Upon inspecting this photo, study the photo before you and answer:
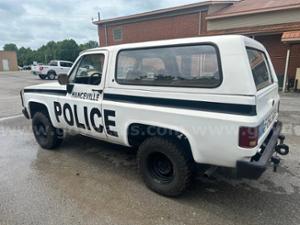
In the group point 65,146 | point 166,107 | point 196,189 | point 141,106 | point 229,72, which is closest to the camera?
point 229,72

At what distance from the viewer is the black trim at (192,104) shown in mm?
2291

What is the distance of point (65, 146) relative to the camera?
16.3 ft

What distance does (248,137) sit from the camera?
2.26 meters

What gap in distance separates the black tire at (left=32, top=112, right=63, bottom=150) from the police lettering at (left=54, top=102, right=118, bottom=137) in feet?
1.45

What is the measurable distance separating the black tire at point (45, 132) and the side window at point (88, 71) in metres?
1.20

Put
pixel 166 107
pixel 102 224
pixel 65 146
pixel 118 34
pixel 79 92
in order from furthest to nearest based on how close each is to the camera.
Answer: pixel 118 34, pixel 65 146, pixel 79 92, pixel 166 107, pixel 102 224

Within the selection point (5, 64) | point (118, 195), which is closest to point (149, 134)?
point (118, 195)

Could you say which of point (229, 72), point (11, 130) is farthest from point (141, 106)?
point (11, 130)

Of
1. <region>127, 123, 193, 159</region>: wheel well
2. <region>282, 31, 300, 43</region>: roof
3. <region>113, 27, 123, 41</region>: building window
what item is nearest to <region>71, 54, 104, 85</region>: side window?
<region>127, 123, 193, 159</region>: wheel well

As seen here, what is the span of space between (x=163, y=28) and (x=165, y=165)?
58.1 ft

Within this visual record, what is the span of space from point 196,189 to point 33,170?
2.65 m

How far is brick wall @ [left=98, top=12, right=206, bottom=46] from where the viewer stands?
17453 mm

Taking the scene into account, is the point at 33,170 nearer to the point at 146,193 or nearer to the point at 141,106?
the point at 146,193

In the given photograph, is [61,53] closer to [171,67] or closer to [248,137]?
[171,67]
